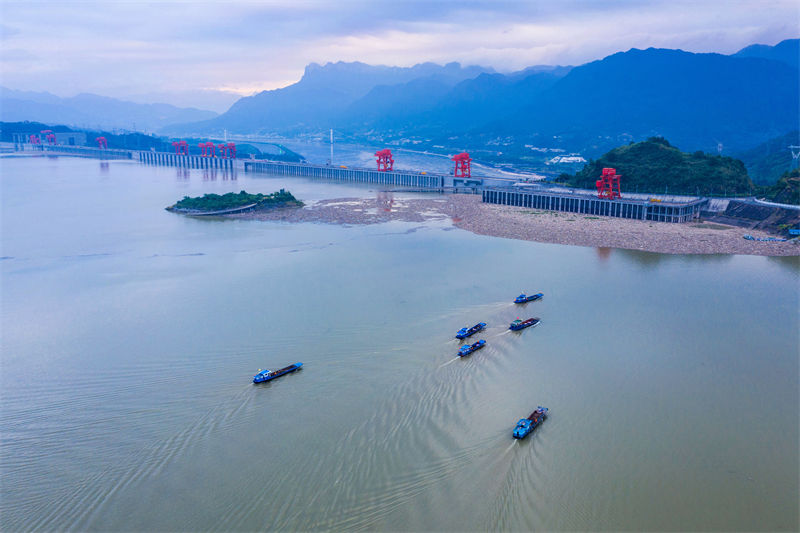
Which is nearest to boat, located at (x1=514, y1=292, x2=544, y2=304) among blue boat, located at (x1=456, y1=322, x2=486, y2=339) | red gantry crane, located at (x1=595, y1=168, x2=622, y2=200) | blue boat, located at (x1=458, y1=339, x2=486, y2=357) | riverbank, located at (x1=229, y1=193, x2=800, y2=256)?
blue boat, located at (x1=456, y1=322, x2=486, y2=339)

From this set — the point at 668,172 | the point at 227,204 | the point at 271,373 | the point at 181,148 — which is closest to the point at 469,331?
the point at 271,373

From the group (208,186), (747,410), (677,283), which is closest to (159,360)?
(747,410)

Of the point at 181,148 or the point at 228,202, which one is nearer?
the point at 228,202

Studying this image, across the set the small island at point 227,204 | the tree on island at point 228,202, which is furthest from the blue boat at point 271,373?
the tree on island at point 228,202

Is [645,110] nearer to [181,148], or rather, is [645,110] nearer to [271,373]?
[181,148]

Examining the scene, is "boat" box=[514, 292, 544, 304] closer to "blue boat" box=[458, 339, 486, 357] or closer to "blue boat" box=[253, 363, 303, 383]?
"blue boat" box=[458, 339, 486, 357]

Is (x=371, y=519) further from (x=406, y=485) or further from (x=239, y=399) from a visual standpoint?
(x=239, y=399)

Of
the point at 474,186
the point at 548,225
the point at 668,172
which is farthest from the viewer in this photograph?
the point at 474,186
